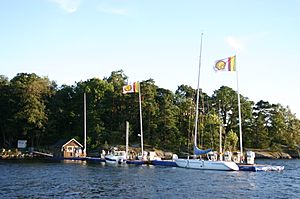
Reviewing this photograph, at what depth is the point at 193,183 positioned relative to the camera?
120ft

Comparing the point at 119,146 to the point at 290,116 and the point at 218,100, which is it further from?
the point at 290,116

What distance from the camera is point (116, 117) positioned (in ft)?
311

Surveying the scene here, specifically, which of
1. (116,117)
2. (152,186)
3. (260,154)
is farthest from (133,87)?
(260,154)

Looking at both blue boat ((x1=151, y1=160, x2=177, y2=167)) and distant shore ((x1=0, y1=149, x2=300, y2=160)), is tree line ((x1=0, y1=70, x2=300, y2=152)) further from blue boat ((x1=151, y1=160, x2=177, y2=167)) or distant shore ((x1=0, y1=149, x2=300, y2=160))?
blue boat ((x1=151, y1=160, x2=177, y2=167))

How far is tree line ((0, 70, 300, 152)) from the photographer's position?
88188 mm

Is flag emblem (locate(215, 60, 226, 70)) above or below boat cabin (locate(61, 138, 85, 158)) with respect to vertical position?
above

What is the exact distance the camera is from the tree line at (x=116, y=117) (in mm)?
88188

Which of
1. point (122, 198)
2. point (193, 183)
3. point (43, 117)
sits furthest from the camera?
point (43, 117)

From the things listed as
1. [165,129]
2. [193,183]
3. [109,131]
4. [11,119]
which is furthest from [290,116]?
[193,183]

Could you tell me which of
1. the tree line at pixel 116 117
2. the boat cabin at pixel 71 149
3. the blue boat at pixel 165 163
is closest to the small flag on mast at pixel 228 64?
the blue boat at pixel 165 163

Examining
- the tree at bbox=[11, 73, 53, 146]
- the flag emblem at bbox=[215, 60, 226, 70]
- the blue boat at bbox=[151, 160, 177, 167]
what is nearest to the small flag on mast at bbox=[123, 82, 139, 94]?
the blue boat at bbox=[151, 160, 177, 167]

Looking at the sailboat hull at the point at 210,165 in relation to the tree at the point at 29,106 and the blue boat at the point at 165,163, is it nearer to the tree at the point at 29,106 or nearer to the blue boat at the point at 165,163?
the blue boat at the point at 165,163

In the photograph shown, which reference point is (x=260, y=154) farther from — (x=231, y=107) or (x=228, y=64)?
(x=228, y=64)

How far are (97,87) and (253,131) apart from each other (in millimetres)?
41365
